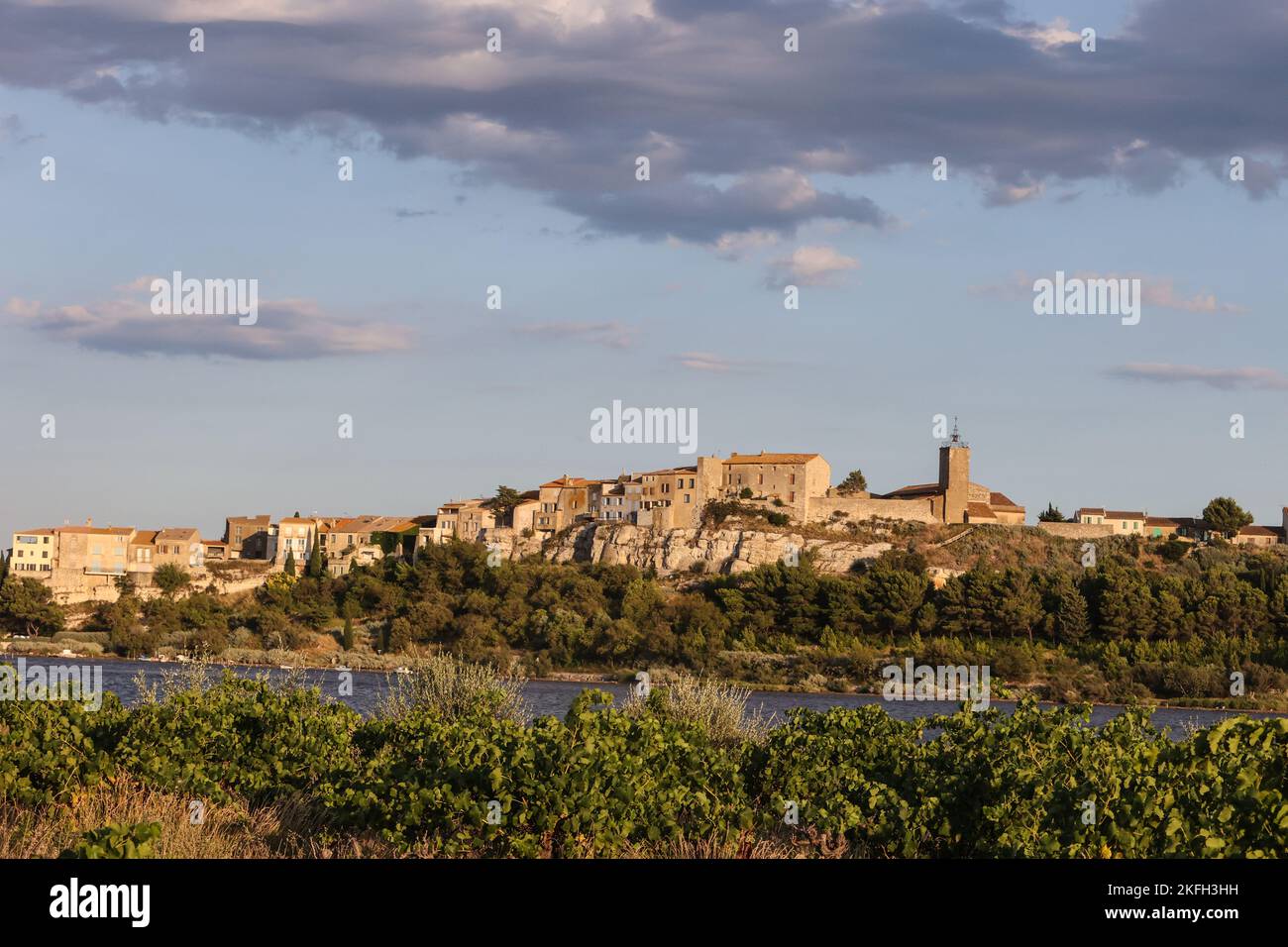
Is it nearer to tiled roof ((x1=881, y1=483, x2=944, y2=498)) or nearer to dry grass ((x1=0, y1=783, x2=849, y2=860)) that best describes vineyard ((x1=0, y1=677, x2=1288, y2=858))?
dry grass ((x1=0, y1=783, x2=849, y2=860))

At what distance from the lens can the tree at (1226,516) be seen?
338 ft

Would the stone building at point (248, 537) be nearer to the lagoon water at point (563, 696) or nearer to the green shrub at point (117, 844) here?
the lagoon water at point (563, 696)

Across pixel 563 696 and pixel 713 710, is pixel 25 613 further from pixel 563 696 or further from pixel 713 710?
pixel 713 710

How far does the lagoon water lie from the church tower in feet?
119

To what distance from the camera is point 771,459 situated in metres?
105

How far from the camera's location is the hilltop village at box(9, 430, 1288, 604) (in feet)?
331

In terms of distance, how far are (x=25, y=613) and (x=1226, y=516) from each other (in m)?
78.8

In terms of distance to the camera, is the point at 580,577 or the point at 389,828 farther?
the point at 580,577

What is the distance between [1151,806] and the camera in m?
10.4

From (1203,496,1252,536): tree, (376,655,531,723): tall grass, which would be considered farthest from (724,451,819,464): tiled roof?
(376,655,531,723): tall grass

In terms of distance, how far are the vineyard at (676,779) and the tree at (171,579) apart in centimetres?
8223
